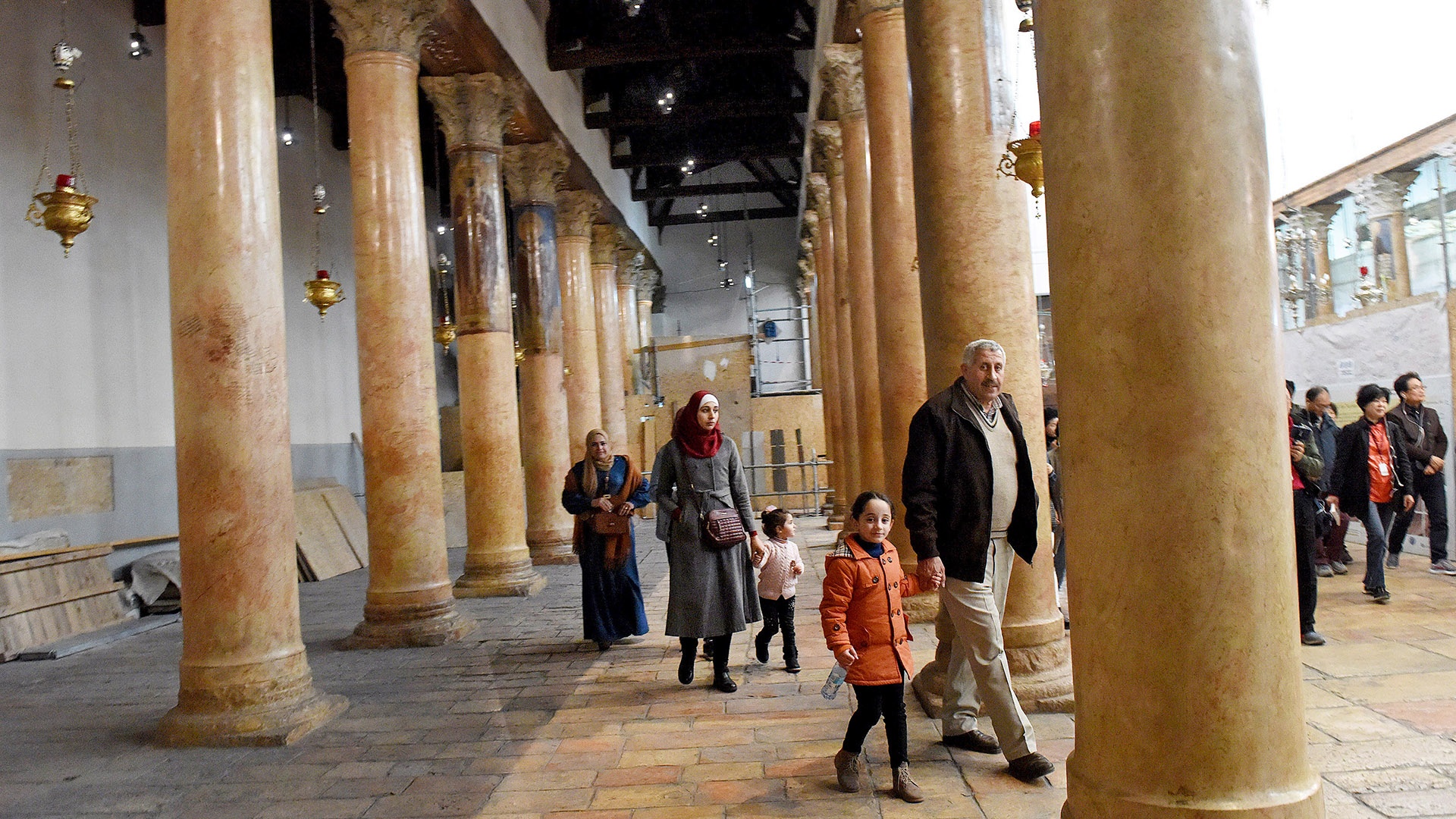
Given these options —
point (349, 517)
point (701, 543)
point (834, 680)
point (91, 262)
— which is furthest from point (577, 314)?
point (834, 680)

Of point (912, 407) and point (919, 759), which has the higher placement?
point (912, 407)

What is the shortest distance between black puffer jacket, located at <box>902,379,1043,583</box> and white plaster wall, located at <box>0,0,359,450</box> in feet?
28.5

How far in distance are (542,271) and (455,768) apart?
968 centimetres

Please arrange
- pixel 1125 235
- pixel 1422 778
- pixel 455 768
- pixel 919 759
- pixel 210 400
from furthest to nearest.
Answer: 1. pixel 210 400
2. pixel 455 768
3. pixel 919 759
4. pixel 1422 778
5. pixel 1125 235

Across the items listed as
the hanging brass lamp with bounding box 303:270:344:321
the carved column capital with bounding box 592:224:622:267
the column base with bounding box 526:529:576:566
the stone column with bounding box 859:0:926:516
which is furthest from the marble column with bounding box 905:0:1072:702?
the carved column capital with bounding box 592:224:622:267

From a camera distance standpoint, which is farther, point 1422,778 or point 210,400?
point 210,400

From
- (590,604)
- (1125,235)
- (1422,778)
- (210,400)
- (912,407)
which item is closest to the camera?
(1125,235)

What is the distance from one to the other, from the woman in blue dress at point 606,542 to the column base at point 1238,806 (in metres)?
4.04

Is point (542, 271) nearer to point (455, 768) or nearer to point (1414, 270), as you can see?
point (455, 768)

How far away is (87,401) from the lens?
994 centimetres

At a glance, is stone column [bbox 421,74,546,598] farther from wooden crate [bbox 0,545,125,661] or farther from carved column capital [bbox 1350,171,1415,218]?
carved column capital [bbox 1350,171,1415,218]

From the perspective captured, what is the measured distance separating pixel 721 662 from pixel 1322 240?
1093 cm

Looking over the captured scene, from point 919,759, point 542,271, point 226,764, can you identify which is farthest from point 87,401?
point 919,759

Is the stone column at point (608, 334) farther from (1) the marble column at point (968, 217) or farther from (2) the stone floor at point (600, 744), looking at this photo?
(1) the marble column at point (968, 217)
